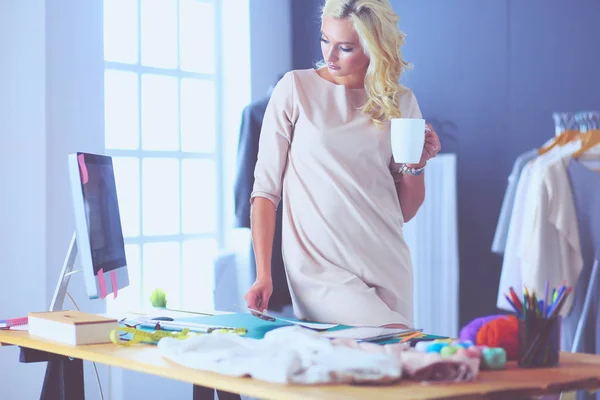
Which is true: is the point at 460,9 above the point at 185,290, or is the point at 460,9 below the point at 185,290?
above

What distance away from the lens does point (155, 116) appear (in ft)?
14.4

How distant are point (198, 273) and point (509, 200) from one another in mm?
1683

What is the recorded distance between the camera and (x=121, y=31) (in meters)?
4.24

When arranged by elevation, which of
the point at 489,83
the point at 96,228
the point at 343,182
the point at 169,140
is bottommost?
the point at 96,228

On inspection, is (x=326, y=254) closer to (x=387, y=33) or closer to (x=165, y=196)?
(x=387, y=33)

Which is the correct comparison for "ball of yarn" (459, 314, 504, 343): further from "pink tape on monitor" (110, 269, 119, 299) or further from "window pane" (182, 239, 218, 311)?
"window pane" (182, 239, 218, 311)

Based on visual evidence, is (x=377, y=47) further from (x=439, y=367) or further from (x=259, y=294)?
(x=439, y=367)

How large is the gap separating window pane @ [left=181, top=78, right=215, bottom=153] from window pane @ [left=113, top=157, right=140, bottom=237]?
347 mm

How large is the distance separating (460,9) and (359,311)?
8.76ft

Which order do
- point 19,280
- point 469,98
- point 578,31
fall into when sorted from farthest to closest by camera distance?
1. point 469,98
2. point 578,31
3. point 19,280

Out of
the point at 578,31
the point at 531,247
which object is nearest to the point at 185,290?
the point at 531,247

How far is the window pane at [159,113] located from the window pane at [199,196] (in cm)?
17

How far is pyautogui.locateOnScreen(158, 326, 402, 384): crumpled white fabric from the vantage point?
1.24 metres

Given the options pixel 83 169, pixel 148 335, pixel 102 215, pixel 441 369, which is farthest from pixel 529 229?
pixel 441 369
